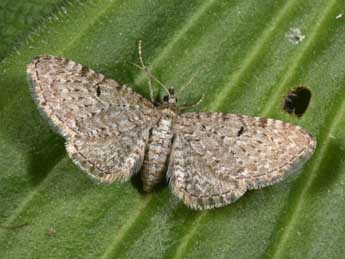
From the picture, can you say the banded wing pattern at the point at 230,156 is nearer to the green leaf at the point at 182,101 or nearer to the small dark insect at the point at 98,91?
the green leaf at the point at 182,101

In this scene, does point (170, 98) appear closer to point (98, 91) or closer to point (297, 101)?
point (98, 91)

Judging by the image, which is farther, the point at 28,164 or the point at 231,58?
the point at 231,58

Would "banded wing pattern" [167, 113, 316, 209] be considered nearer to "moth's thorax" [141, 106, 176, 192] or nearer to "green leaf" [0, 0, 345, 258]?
"moth's thorax" [141, 106, 176, 192]

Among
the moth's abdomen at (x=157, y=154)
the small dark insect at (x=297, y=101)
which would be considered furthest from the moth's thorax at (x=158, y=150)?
the small dark insect at (x=297, y=101)

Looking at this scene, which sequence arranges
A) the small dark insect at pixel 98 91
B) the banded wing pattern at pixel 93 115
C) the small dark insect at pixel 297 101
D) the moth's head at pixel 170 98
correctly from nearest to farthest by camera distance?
the banded wing pattern at pixel 93 115 < the small dark insect at pixel 98 91 < the moth's head at pixel 170 98 < the small dark insect at pixel 297 101

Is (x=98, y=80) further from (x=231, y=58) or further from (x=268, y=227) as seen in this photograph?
(x=268, y=227)

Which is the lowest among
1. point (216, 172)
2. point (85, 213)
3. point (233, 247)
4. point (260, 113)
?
point (85, 213)

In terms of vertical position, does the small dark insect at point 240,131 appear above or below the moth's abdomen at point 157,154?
above

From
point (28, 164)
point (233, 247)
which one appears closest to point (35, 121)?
point (28, 164)
